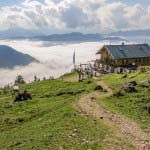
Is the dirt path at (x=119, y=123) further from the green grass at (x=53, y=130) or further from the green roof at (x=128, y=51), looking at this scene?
the green roof at (x=128, y=51)

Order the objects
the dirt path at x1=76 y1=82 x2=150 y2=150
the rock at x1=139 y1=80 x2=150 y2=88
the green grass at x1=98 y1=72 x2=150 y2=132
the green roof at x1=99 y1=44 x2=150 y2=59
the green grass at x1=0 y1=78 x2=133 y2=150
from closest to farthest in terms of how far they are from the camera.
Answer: the green grass at x1=0 y1=78 x2=133 y2=150, the dirt path at x1=76 y1=82 x2=150 y2=150, the green grass at x1=98 y1=72 x2=150 y2=132, the rock at x1=139 y1=80 x2=150 y2=88, the green roof at x1=99 y1=44 x2=150 y2=59

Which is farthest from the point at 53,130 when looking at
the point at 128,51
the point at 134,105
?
the point at 128,51

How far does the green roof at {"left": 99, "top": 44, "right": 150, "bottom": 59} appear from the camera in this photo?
89381 millimetres

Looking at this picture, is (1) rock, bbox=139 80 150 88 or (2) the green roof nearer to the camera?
(1) rock, bbox=139 80 150 88

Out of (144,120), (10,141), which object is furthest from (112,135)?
(10,141)

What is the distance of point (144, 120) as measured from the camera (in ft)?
110

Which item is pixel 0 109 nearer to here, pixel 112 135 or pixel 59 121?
pixel 59 121

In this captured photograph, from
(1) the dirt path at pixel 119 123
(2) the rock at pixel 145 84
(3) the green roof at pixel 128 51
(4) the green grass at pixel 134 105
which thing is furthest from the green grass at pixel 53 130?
(3) the green roof at pixel 128 51

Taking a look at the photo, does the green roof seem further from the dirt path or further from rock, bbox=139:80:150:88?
the dirt path

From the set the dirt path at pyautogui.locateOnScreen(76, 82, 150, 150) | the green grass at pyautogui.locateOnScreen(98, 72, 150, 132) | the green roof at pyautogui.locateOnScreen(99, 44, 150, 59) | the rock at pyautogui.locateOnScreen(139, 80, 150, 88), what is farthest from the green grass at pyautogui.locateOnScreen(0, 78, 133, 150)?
the green roof at pyautogui.locateOnScreen(99, 44, 150, 59)

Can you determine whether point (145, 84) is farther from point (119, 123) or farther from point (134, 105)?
point (119, 123)

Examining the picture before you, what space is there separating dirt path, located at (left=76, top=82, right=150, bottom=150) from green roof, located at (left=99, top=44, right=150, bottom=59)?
44951 millimetres

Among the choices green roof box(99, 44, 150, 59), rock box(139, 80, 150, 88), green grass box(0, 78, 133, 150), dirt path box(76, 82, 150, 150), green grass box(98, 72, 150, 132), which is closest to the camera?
green grass box(0, 78, 133, 150)

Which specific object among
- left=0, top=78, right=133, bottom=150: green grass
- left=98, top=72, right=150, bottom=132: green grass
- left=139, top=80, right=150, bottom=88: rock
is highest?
left=139, top=80, right=150, bottom=88: rock
